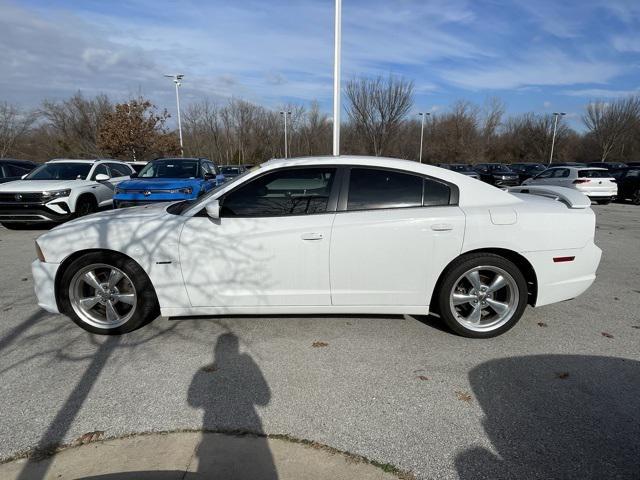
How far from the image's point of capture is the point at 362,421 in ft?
8.20

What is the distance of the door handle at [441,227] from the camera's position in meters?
3.35

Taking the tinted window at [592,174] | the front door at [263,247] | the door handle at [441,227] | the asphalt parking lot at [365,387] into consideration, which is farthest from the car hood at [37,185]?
the tinted window at [592,174]

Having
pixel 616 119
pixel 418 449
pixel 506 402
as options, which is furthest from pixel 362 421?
pixel 616 119

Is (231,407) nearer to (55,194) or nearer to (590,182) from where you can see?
(55,194)

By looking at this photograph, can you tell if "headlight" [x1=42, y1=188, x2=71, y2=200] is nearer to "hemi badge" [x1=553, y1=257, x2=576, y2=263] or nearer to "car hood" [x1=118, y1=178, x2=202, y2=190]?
"car hood" [x1=118, y1=178, x2=202, y2=190]

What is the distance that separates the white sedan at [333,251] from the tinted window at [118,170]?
28.9 ft

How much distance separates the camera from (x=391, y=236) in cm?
335

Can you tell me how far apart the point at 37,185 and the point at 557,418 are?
1057 cm

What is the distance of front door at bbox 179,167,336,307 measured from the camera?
11.0ft

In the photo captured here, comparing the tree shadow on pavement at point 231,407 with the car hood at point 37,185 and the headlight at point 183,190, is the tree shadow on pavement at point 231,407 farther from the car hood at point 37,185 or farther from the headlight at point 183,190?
the car hood at point 37,185

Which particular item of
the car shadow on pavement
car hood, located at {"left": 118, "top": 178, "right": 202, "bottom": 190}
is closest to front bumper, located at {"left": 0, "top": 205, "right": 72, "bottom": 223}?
car hood, located at {"left": 118, "top": 178, "right": 202, "bottom": 190}

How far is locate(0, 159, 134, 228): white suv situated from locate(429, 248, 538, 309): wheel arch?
8858 millimetres

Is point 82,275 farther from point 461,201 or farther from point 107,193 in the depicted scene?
point 107,193

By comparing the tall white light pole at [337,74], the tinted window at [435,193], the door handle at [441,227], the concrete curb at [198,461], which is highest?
the tall white light pole at [337,74]
